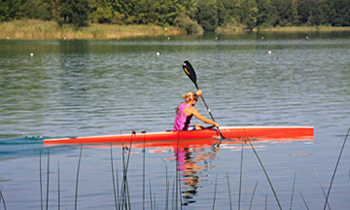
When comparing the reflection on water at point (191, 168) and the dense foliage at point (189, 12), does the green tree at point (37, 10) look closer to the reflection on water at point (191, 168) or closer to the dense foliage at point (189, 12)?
the dense foliage at point (189, 12)

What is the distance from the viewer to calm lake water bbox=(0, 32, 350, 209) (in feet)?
26.1

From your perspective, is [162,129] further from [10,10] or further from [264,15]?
[264,15]

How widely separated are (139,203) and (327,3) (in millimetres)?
129519

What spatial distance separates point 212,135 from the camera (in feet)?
39.0

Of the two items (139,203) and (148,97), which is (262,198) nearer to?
(139,203)

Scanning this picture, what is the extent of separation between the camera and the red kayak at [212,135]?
11.5 meters

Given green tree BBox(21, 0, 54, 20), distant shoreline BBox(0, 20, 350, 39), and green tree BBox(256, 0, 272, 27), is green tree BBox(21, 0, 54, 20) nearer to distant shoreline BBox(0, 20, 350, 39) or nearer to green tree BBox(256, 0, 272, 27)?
distant shoreline BBox(0, 20, 350, 39)

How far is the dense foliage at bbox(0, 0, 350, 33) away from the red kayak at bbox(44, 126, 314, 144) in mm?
65073

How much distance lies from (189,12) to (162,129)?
101 metres

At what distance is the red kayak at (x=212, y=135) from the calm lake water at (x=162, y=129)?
0.64 feet

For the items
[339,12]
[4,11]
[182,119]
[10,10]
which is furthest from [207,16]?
[182,119]

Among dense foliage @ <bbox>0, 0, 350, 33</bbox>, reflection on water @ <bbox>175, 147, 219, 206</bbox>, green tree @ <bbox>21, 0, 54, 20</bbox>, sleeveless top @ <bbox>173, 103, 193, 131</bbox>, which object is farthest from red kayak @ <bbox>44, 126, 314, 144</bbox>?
green tree @ <bbox>21, 0, 54, 20</bbox>

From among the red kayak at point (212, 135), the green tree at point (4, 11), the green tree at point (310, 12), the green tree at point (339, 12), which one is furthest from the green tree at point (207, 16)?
the red kayak at point (212, 135)

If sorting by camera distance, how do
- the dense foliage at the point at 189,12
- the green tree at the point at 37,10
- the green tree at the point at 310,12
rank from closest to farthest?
the green tree at the point at 37,10
the dense foliage at the point at 189,12
the green tree at the point at 310,12
